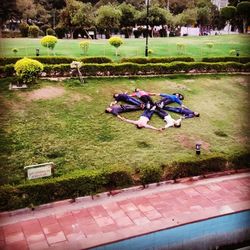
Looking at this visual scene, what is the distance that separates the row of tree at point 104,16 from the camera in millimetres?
27922

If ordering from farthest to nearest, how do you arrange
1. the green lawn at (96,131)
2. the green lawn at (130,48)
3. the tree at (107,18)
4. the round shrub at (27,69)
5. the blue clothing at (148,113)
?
the tree at (107,18) → the green lawn at (130,48) → the round shrub at (27,69) → the blue clothing at (148,113) → the green lawn at (96,131)

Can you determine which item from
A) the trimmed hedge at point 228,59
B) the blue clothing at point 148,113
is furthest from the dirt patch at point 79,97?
the trimmed hedge at point 228,59

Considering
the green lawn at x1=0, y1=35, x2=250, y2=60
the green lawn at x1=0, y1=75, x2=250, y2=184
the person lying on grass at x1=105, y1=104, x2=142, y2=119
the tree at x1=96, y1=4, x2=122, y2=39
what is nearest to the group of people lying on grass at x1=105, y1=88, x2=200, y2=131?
the person lying on grass at x1=105, y1=104, x2=142, y2=119

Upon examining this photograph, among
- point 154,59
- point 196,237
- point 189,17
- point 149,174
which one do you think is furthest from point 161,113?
point 189,17

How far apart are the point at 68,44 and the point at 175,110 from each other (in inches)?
477

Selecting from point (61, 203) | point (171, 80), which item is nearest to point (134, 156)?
point (61, 203)

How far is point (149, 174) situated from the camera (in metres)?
9.34

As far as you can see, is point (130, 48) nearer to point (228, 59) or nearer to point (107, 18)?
point (228, 59)

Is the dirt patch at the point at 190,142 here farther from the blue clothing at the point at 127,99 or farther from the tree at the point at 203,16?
the tree at the point at 203,16

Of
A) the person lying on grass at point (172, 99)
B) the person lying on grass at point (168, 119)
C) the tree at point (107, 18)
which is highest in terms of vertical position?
the tree at point (107, 18)

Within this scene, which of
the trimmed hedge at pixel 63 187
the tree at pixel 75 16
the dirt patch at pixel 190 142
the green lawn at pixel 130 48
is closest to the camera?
the trimmed hedge at pixel 63 187

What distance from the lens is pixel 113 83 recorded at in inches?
620

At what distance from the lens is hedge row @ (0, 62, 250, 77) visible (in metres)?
15.6

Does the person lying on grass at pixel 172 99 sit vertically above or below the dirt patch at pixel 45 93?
below
